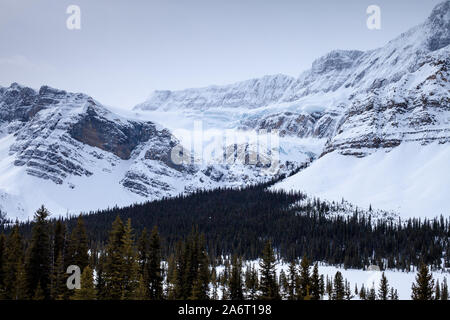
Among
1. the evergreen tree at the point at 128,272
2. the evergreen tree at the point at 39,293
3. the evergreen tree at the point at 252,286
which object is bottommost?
the evergreen tree at the point at 252,286

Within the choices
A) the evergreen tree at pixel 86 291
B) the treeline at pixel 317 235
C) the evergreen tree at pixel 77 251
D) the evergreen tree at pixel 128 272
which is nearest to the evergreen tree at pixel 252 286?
the evergreen tree at pixel 128 272

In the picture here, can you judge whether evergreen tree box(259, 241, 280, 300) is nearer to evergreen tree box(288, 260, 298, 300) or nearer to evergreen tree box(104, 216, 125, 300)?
evergreen tree box(288, 260, 298, 300)

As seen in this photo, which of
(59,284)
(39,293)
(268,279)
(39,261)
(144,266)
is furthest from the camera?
(144,266)

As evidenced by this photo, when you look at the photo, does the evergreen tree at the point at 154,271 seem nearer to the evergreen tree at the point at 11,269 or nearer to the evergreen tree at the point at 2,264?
the evergreen tree at the point at 11,269

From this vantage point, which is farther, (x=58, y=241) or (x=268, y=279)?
(x=58, y=241)

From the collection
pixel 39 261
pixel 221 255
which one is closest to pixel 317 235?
pixel 221 255

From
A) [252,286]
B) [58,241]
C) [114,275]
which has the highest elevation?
[58,241]

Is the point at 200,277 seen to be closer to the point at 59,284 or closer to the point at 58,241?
the point at 59,284
